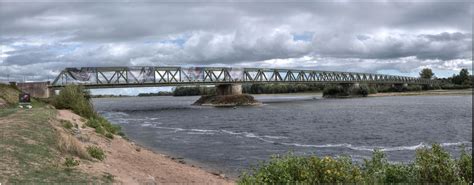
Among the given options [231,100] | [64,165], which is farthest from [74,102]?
[231,100]

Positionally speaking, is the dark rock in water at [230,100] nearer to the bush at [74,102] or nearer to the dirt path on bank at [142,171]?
the bush at [74,102]

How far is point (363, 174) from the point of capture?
46.6 ft

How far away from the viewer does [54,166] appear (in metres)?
16.7

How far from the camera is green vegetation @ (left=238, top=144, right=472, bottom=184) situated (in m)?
12.8

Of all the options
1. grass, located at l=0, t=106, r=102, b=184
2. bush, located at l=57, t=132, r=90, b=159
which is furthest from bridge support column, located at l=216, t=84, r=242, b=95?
bush, located at l=57, t=132, r=90, b=159

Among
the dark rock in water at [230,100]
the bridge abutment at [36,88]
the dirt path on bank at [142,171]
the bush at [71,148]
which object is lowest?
the dark rock in water at [230,100]

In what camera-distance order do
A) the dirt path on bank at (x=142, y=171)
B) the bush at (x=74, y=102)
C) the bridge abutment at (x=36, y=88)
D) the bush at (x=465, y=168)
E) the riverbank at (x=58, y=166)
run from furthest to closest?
the bridge abutment at (x=36, y=88) < the bush at (x=74, y=102) < the dirt path on bank at (x=142, y=171) < the riverbank at (x=58, y=166) < the bush at (x=465, y=168)

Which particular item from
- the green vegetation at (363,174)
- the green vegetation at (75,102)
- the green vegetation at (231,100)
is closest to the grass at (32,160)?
the green vegetation at (363,174)

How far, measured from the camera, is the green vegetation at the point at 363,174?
41.8ft

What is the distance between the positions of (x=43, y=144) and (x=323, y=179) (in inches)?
540

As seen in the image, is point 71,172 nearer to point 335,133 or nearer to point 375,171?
point 375,171

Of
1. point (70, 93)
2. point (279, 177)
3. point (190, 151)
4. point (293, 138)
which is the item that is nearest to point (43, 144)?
point (279, 177)

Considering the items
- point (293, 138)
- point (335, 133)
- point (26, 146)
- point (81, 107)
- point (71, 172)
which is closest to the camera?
point (71, 172)

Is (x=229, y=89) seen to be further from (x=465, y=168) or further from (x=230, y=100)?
(x=465, y=168)
